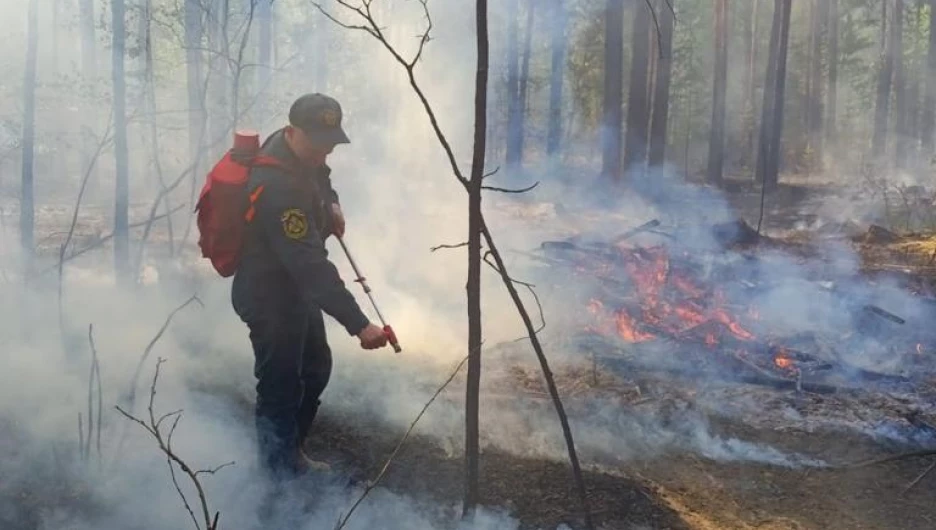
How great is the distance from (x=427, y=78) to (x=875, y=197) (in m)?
17.6

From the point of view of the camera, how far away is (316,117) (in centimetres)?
391

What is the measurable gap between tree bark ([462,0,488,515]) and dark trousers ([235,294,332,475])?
1.17 meters

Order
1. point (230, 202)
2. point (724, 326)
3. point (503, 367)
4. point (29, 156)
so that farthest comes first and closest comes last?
point (29, 156) → point (724, 326) → point (503, 367) → point (230, 202)

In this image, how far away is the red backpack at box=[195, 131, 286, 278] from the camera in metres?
3.83

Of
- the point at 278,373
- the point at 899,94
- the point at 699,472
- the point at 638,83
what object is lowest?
the point at 699,472

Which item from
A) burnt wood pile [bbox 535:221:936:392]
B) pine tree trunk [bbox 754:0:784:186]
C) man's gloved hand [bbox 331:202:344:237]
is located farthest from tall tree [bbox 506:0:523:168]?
man's gloved hand [bbox 331:202:344:237]

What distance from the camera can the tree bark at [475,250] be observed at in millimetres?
3082

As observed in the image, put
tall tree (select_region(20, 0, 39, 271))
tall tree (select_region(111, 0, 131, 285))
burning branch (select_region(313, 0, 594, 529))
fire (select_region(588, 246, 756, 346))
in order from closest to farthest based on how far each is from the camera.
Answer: burning branch (select_region(313, 0, 594, 529)) < fire (select_region(588, 246, 756, 346)) < tall tree (select_region(111, 0, 131, 285)) < tall tree (select_region(20, 0, 39, 271))

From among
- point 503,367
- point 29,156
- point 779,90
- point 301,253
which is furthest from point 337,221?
point 779,90

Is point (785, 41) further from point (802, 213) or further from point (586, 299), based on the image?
point (586, 299)

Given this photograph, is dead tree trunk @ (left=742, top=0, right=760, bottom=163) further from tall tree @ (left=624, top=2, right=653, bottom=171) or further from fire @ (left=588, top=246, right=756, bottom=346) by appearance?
fire @ (left=588, top=246, right=756, bottom=346)

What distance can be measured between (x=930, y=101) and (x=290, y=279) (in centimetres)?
3565

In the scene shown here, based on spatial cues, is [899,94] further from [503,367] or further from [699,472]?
[699,472]

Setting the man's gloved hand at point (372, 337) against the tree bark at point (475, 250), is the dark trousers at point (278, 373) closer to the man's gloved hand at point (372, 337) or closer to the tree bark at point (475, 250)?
the man's gloved hand at point (372, 337)
